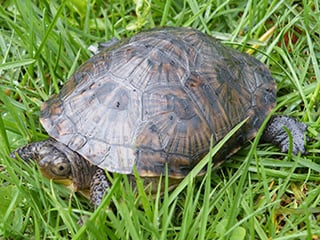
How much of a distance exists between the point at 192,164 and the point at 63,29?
1070 mm

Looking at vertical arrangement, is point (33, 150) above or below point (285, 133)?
above

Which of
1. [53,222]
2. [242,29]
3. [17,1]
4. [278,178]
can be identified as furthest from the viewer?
[242,29]

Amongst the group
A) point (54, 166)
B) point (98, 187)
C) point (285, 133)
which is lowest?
point (285, 133)

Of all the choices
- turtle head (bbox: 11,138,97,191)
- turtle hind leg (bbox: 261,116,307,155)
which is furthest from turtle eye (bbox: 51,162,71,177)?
turtle hind leg (bbox: 261,116,307,155)

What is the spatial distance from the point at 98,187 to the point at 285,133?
35.7 inches

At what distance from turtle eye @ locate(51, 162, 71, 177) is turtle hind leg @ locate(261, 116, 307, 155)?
36.7 inches

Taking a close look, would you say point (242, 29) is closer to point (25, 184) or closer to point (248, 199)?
point (248, 199)

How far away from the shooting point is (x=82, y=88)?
97.0 inches

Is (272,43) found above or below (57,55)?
below

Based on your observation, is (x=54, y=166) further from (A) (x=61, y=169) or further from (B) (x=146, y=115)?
(B) (x=146, y=115)

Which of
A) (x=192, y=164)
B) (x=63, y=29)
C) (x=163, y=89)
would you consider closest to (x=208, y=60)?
(x=163, y=89)

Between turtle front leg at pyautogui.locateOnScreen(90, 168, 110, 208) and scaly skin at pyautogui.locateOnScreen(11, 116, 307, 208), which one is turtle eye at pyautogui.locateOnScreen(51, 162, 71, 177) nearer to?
scaly skin at pyautogui.locateOnScreen(11, 116, 307, 208)

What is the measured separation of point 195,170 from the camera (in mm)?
2104

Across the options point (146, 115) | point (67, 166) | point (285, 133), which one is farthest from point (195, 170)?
point (285, 133)
